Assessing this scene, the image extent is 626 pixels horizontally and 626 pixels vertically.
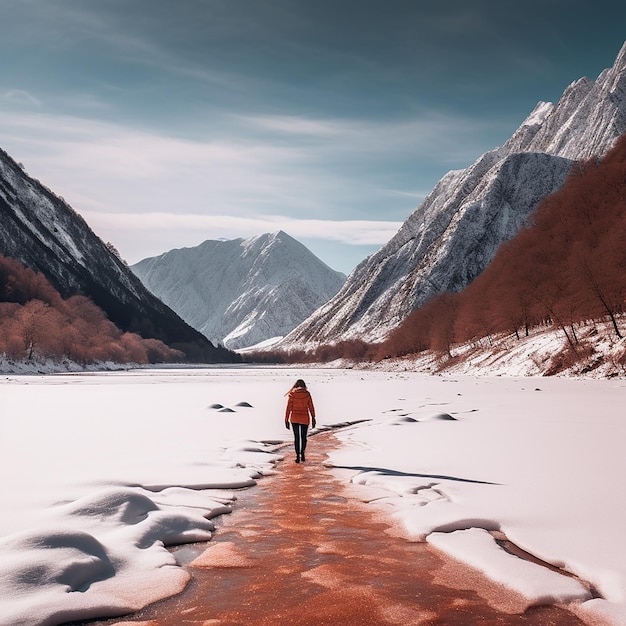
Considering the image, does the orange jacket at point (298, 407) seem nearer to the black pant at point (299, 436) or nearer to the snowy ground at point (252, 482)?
the black pant at point (299, 436)

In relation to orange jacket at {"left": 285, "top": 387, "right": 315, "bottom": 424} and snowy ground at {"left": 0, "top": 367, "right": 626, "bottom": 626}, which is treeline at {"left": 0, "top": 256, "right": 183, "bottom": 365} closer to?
snowy ground at {"left": 0, "top": 367, "right": 626, "bottom": 626}

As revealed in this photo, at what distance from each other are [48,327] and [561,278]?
301 feet

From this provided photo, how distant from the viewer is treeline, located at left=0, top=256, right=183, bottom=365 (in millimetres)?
99062

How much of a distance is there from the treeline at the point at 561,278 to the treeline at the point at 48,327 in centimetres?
7612

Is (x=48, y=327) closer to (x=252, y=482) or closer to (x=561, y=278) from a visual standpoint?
(x=561, y=278)

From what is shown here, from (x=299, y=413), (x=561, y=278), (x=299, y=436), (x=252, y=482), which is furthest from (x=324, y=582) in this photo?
(x=561, y=278)

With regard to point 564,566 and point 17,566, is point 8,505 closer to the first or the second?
point 17,566

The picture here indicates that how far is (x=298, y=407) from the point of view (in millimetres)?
16141

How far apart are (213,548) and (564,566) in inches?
186

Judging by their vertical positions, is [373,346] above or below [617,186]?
below

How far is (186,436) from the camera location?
18875 mm

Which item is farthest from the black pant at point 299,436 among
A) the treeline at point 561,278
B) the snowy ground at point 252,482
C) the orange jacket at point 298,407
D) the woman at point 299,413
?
the treeline at point 561,278

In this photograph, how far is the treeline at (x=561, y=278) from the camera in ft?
185

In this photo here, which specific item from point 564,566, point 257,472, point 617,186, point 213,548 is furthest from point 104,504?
point 617,186
